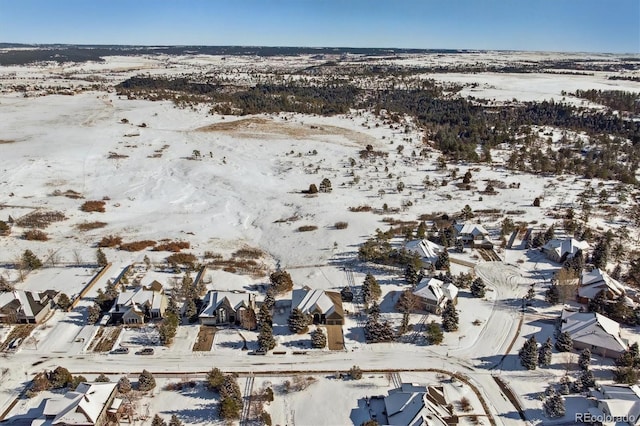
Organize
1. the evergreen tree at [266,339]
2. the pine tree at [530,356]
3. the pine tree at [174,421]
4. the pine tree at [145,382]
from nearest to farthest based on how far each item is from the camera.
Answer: the pine tree at [174,421] < the pine tree at [145,382] < the pine tree at [530,356] < the evergreen tree at [266,339]

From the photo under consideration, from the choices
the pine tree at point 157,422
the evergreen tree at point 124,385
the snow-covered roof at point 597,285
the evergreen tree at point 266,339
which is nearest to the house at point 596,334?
the snow-covered roof at point 597,285

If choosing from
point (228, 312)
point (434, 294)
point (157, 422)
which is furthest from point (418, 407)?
point (228, 312)

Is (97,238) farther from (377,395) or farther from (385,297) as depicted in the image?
(377,395)

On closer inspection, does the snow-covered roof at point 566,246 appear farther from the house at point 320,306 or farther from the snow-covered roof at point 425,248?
→ the house at point 320,306

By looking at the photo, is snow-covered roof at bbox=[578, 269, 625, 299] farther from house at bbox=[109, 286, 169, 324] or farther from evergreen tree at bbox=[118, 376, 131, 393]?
evergreen tree at bbox=[118, 376, 131, 393]

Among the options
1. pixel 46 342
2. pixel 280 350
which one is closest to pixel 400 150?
pixel 280 350
